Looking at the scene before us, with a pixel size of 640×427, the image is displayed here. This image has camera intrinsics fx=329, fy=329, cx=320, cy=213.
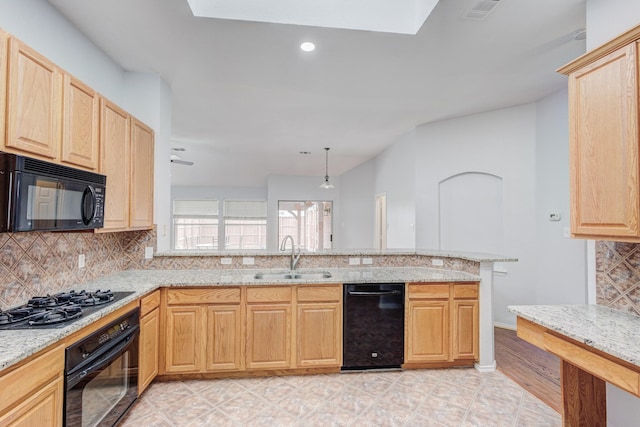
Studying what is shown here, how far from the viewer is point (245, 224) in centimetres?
998

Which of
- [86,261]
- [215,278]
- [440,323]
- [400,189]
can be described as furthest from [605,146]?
[400,189]

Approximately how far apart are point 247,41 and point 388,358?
2.96 m

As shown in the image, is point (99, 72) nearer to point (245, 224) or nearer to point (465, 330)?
point (465, 330)

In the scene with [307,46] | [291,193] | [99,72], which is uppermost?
[307,46]

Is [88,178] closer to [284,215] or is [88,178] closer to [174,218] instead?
[284,215]

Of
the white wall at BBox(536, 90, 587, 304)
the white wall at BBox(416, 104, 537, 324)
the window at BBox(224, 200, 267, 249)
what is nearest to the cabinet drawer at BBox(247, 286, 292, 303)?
the white wall at BBox(416, 104, 537, 324)

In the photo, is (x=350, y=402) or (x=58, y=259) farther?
(x=350, y=402)

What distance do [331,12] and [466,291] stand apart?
259 centimetres

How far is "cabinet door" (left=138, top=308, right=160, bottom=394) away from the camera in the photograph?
2443 mm

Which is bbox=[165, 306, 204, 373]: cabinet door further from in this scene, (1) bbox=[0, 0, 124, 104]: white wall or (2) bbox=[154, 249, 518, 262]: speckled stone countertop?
(1) bbox=[0, 0, 124, 104]: white wall

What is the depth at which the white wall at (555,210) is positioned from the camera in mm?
3619

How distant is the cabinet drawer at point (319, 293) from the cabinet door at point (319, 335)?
0.05m

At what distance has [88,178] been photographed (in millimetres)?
2004

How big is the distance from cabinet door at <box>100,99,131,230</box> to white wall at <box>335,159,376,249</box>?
5489mm
